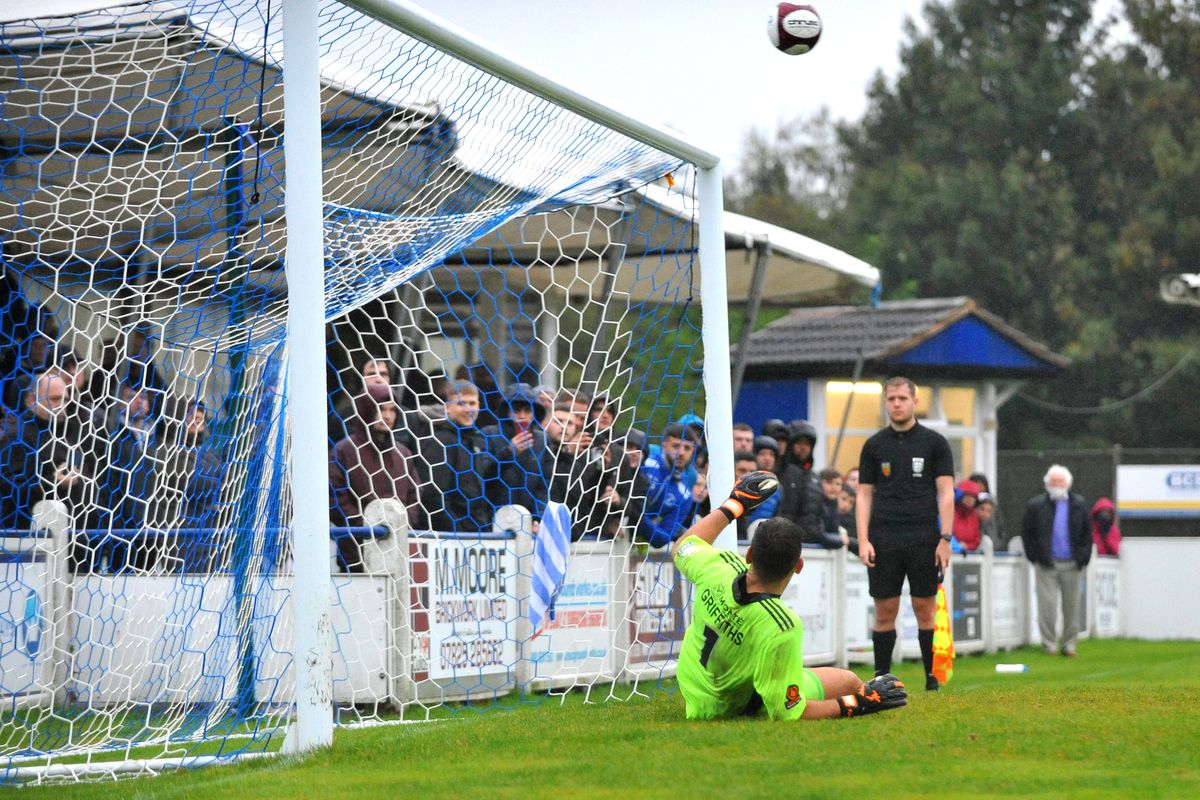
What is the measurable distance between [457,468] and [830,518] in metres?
5.60

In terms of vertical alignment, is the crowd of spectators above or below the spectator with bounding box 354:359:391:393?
below

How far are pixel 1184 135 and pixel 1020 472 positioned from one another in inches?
652

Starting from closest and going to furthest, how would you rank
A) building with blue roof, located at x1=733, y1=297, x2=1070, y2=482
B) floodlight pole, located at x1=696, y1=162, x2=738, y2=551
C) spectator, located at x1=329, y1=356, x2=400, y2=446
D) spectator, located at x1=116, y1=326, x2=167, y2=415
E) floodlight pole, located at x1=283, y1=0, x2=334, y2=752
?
floodlight pole, located at x1=283, y1=0, x2=334, y2=752 → floodlight pole, located at x1=696, y1=162, x2=738, y2=551 → spectator, located at x1=116, y1=326, x2=167, y2=415 → spectator, located at x1=329, y1=356, x2=400, y2=446 → building with blue roof, located at x1=733, y1=297, x2=1070, y2=482

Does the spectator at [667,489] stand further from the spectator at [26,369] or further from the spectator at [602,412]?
the spectator at [26,369]

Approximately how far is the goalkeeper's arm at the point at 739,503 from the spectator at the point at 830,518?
6.42 meters

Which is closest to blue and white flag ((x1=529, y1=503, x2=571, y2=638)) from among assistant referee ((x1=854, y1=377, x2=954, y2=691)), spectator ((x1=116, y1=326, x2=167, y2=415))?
assistant referee ((x1=854, y1=377, x2=954, y2=691))

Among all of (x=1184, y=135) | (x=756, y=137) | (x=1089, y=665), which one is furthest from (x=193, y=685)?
(x=756, y=137)

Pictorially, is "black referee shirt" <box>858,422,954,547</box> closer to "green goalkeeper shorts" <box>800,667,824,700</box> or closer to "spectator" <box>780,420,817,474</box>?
"green goalkeeper shorts" <box>800,667,824,700</box>

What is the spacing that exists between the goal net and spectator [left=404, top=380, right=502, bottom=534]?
0.02 m

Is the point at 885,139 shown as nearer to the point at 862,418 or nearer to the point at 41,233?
the point at 862,418

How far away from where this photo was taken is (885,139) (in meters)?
48.2

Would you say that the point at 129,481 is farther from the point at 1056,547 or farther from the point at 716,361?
the point at 1056,547

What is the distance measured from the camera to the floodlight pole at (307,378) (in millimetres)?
6250

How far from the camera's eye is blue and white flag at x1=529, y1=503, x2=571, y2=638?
9578mm
